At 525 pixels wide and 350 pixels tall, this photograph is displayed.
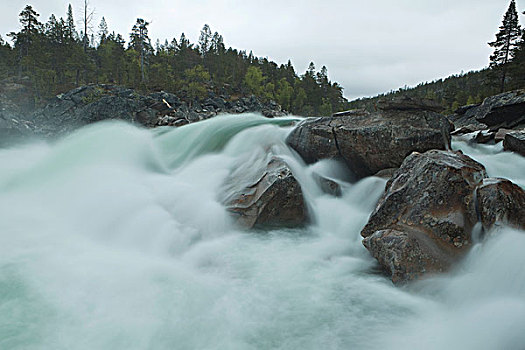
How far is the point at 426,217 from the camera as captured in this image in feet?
16.1

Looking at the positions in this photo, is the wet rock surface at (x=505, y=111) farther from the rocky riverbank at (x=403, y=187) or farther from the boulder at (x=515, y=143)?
the boulder at (x=515, y=143)

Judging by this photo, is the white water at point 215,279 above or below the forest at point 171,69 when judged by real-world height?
below

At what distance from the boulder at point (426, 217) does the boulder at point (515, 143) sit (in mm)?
4993

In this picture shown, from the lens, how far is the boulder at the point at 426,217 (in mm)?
4465

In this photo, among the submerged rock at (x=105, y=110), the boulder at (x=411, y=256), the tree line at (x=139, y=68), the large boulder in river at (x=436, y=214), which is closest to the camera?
the boulder at (x=411, y=256)

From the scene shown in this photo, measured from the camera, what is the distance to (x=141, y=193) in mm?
7699

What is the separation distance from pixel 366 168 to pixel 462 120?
67.6ft

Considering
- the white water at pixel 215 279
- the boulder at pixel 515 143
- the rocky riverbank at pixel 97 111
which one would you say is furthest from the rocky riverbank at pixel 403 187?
the rocky riverbank at pixel 97 111

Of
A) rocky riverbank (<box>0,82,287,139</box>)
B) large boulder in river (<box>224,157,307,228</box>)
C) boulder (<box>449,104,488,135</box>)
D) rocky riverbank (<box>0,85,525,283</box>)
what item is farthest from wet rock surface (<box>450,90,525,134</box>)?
rocky riverbank (<box>0,82,287,139</box>)

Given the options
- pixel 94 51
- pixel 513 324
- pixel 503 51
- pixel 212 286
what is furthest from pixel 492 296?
pixel 94 51

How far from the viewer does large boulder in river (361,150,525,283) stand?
4.48m

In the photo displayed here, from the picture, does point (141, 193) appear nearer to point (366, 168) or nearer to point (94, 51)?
point (366, 168)

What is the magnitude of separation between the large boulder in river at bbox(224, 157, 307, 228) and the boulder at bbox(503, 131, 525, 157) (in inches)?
284

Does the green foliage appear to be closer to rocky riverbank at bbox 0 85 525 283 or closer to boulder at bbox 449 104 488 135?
boulder at bbox 449 104 488 135
